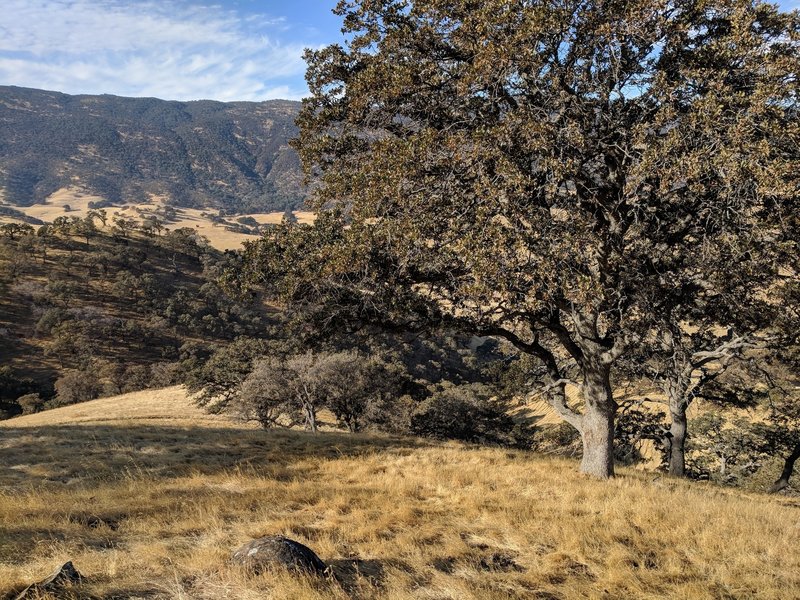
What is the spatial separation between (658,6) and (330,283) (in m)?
7.34

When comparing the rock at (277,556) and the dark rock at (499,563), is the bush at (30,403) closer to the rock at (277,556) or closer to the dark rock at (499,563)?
the rock at (277,556)

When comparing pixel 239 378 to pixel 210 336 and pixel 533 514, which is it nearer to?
pixel 533 514

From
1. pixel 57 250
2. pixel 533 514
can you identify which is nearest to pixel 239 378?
pixel 533 514

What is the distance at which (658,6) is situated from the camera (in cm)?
808

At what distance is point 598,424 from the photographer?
11336 millimetres

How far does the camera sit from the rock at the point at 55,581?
4461mm

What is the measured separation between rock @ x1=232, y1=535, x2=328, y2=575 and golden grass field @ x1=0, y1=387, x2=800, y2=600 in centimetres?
17

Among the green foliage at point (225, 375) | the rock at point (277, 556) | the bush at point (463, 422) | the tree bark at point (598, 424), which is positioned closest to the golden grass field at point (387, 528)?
the rock at point (277, 556)

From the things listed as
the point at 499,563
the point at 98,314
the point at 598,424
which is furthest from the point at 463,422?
the point at 98,314

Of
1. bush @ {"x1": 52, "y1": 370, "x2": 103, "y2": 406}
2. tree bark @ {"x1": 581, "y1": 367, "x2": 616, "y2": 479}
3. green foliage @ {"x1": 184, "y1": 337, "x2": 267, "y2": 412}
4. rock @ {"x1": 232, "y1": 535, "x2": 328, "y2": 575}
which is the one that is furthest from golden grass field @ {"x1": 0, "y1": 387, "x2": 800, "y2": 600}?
bush @ {"x1": 52, "y1": 370, "x2": 103, "y2": 406}

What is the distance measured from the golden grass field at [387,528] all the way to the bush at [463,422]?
24.3m

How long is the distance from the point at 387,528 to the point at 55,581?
4.10 m

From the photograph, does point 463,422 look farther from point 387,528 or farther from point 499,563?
point 499,563

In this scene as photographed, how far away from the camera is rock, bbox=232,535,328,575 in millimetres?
5340
